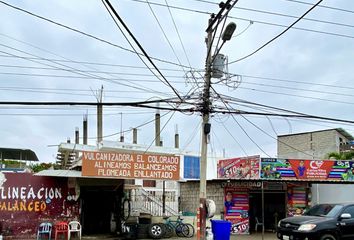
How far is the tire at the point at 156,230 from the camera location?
2008 centimetres

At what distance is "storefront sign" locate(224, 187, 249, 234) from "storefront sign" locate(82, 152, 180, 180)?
482 cm

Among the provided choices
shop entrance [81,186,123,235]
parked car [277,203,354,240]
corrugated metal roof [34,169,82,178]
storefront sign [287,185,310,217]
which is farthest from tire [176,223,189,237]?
storefront sign [287,185,310,217]

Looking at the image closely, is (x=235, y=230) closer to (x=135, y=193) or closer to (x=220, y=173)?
(x=220, y=173)

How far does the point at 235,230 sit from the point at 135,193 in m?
5.66

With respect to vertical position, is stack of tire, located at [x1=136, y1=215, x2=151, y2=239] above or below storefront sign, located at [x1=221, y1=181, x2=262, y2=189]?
below

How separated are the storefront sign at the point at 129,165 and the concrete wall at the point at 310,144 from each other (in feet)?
94.0

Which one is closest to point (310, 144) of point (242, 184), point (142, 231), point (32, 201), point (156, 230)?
point (242, 184)

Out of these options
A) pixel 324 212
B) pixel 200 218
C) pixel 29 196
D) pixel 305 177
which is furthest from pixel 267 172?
pixel 29 196

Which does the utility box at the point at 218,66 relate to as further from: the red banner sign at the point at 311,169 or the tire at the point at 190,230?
the red banner sign at the point at 311,169

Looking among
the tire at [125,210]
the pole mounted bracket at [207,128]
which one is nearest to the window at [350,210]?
the pole mounted bracket at [207,128]

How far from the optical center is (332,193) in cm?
2511

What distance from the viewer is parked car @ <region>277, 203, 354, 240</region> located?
49.4ft

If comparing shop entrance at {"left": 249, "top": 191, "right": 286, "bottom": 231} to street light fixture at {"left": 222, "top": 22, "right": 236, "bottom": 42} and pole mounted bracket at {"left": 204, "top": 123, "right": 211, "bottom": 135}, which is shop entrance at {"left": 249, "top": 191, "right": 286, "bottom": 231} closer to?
pole mounted bracket at {"left": 204, "top": 123, "right": 211, "bottom": 135}

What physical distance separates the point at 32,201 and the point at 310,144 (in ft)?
119
